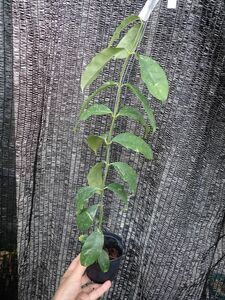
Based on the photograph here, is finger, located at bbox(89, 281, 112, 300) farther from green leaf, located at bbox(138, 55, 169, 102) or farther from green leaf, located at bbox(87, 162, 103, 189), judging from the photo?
green leaf, located at bbox(138, 55, 169, 102)

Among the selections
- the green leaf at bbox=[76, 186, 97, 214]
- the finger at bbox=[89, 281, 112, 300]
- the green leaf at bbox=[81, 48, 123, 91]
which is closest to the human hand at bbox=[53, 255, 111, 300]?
the finger at bbox=[89, 281, 112, 300]

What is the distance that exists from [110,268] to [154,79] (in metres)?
0.50

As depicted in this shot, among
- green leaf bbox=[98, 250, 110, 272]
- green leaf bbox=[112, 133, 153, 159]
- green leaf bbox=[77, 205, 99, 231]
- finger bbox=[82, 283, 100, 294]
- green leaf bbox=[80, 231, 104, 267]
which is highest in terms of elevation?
green leaf bbox=[112, 133, 153, 159]

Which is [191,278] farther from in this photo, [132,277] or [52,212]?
[52,212]

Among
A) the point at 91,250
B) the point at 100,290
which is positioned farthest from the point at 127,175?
the point at 100,290

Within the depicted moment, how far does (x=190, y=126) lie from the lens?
0.98 m

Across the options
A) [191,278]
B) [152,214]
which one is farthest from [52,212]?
[191,278]

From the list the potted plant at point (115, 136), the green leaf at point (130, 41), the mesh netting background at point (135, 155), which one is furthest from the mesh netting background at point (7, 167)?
the green leaf at point (130, 41)

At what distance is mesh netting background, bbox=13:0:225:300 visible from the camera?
914mm

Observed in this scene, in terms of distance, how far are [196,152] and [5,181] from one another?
576 mm

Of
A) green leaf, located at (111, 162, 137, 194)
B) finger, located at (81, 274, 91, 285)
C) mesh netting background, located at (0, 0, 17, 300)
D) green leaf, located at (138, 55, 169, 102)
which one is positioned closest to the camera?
green leaf, located at (138, 55, 169, 102)

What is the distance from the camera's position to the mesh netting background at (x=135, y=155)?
914 mm

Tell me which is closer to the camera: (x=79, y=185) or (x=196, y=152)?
(x=196, y=152)

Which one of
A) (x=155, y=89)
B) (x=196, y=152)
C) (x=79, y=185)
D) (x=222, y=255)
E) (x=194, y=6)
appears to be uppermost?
(x=194, y=6)
